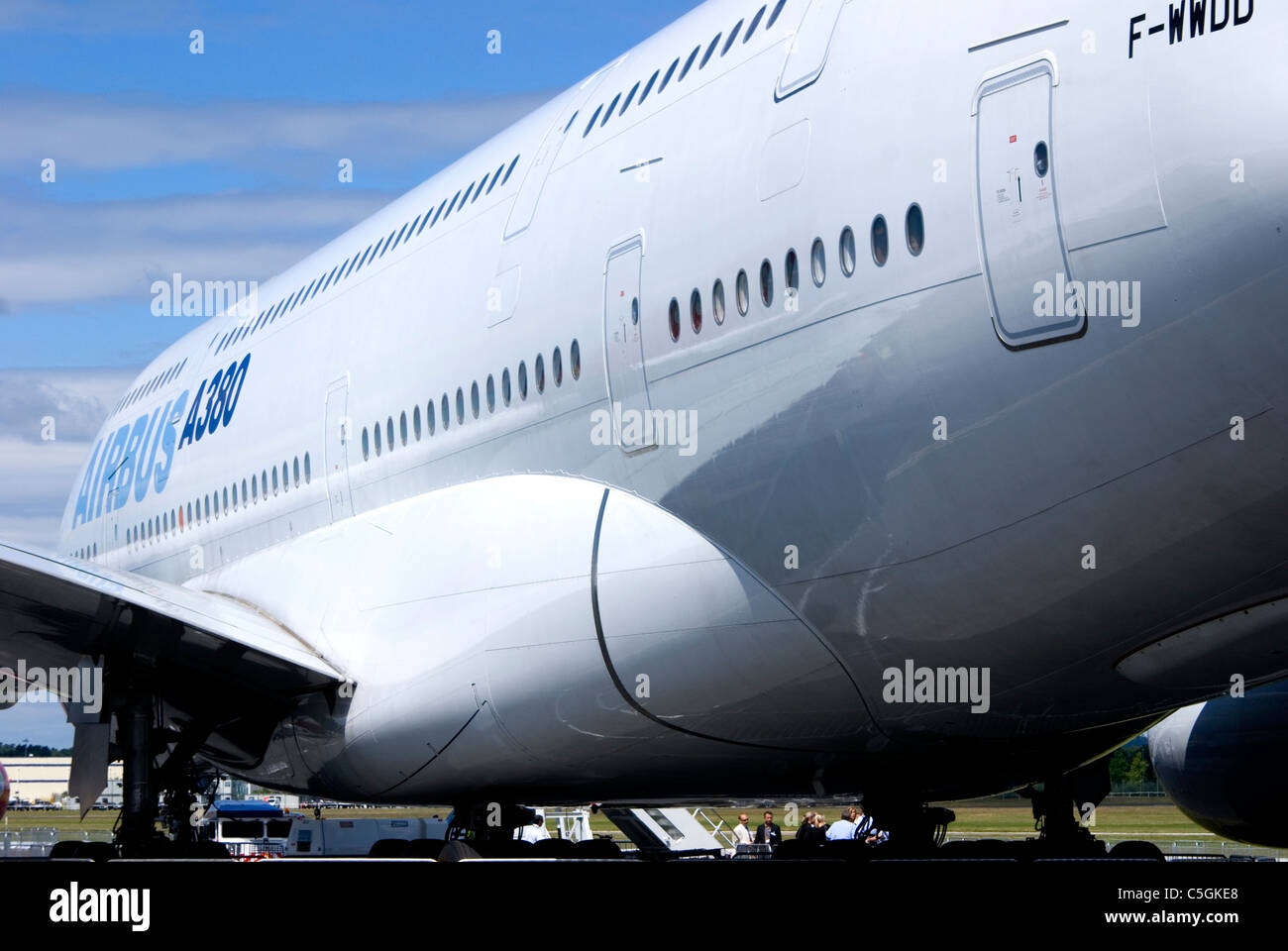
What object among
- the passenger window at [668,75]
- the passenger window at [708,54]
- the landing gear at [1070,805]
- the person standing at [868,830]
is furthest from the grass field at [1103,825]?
the passenger window at [708,54]

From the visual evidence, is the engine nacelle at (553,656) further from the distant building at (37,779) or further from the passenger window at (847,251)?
the distant building at (37,779)

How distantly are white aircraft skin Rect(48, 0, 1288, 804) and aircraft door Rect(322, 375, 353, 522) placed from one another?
8.1 inches

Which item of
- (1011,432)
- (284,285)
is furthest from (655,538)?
(284,285)

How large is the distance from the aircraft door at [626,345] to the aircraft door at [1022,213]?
2583 mm

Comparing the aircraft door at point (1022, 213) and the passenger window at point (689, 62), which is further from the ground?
the passenger window at point (689, 62)

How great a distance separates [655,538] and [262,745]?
19.9ft

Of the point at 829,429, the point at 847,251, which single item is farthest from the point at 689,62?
the point at 829,429

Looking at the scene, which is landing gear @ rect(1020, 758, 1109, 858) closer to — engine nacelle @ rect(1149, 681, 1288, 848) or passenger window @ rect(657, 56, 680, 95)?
engine nacelle @ rect(1149, 681, 1288, 848)

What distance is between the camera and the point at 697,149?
26.6 feet

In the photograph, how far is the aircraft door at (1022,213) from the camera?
5.70 m

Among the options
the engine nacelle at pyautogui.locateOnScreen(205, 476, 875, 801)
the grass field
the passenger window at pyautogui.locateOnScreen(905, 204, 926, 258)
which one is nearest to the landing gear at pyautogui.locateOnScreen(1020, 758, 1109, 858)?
the engine nacelle at pyautogui.locateOnScreen(205, 476, 875, 801)
